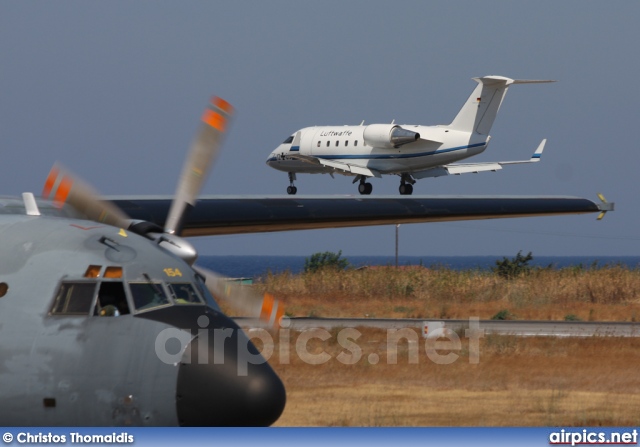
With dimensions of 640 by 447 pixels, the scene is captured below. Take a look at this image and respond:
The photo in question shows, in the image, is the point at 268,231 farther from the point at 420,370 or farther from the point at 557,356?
the point at 557,356

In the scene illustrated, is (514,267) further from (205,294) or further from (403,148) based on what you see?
(205,294)

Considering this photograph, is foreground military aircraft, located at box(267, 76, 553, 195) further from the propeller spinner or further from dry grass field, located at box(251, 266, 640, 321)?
the propeller spinner

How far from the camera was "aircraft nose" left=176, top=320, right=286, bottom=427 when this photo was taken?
9.13 m

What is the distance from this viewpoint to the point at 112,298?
970cm

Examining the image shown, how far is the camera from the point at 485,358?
25547 millimetres

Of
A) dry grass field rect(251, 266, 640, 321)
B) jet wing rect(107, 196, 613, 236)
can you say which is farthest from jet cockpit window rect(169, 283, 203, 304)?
dry grass field rect(251, 266, 640, 321)

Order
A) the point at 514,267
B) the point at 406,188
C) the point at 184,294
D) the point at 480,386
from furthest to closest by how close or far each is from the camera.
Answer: the point at 406,188
the point at 514,267
the point at 480,386
the point at 184,294

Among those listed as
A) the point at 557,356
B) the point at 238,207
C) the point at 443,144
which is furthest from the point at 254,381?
the point at 443,144

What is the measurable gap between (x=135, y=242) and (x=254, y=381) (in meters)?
2.02

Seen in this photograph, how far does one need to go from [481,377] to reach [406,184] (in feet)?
117

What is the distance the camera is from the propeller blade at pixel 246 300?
12.3 metres

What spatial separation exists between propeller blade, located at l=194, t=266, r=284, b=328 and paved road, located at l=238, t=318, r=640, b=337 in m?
16.6

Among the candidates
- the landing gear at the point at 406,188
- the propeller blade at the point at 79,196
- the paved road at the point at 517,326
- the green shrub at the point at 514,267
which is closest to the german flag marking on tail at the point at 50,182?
the propeller blade at the point at 79,196

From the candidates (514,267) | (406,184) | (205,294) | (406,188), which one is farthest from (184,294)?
(406,184)
